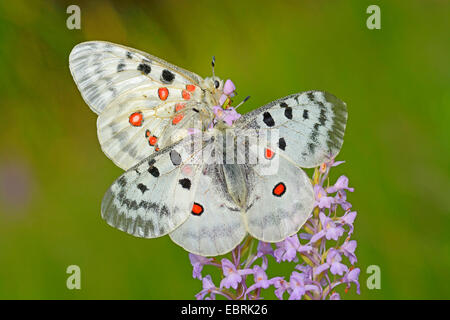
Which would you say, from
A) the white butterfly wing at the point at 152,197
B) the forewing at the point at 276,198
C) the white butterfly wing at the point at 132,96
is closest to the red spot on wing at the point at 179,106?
the white butterfly wing at the point at 132,96

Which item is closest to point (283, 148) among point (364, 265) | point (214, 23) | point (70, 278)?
point (364, 265)

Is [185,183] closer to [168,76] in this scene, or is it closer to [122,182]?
[122,182]

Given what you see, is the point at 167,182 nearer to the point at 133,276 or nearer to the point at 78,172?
the point at 133,276

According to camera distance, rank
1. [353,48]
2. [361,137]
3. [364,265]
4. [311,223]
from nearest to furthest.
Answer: [311,223] → [364,265] → [361,137] → [353,48]

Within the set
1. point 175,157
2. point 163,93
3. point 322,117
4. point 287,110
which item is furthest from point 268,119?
point 163,93

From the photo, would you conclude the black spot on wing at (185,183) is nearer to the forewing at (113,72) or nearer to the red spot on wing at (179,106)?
the red spot on wing at (179,106)

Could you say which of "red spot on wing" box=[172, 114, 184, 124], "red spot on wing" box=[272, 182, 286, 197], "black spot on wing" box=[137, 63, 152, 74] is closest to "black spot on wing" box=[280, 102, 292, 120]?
"red spot on wing" box=[272, 182, 286, 197]
